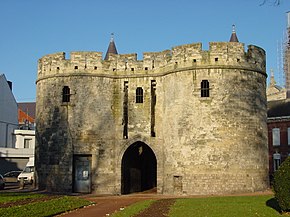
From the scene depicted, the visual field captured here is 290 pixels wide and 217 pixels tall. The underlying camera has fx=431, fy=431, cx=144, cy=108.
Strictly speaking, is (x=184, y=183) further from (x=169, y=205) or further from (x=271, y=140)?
(x=271, y=140)

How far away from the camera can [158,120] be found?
26.2 m

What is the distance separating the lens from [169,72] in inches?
1010

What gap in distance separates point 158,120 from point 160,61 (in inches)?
143

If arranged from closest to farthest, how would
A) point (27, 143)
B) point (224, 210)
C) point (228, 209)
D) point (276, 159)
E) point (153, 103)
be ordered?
1. point (224, 210)
2. point (228, 209)
3. point (153, 103)
4. point (276, 159)
5. point (27, 143)

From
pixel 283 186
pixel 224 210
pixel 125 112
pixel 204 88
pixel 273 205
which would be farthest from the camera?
pixel 125 112

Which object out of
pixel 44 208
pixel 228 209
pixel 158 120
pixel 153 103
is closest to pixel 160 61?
pixel 153 103

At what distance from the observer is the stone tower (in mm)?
24062

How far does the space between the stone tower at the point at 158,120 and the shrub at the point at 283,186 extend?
884cm

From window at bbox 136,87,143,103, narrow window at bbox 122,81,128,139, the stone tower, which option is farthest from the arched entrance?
window at bbox 136,87,143,103

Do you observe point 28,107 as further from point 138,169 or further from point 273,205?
point 273,205

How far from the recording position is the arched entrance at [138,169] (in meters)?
27.0

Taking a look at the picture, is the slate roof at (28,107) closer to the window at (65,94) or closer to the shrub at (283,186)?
the window at (65,94)

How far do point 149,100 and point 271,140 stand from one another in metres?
20.6

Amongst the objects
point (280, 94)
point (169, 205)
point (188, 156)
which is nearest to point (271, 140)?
point (280, 94)
